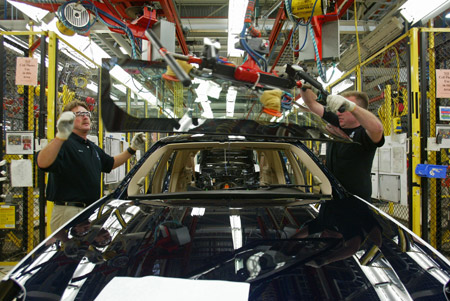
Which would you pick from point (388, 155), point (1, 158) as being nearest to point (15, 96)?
point (1, 158)

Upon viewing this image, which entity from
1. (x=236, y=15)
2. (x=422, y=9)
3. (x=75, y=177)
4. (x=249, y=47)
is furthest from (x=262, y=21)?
(x=75, y=177)

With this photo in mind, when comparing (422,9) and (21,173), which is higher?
(422,9)

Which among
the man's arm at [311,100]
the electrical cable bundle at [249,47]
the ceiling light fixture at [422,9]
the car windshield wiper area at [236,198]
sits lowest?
the car windshield wiper area at [236,198]

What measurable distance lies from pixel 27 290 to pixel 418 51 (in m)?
3.61

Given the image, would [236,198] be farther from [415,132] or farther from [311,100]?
[415,132]

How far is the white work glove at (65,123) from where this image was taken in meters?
1.80

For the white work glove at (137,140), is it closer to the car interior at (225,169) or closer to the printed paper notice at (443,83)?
the car interior at (225,169)

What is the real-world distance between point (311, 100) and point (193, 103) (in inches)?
26.6

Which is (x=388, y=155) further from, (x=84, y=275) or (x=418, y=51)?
(x=84, y=275)

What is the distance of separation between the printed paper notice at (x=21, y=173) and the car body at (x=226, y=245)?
6.62ft

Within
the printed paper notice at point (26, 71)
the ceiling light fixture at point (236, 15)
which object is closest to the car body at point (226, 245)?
the ceiling light fixture at point (236, 15)

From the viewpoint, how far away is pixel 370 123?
1911 mm

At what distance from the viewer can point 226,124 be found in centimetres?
147

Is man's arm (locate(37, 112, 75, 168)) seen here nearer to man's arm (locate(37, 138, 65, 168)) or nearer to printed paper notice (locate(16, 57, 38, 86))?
man's arm (locate(37, 138, 65, 168))
